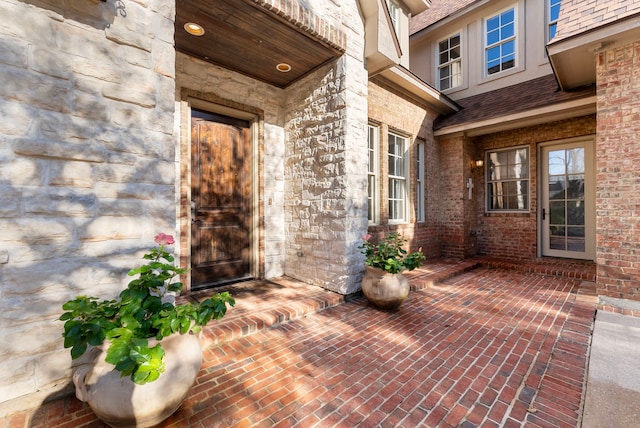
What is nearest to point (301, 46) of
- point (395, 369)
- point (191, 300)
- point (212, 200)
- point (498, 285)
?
point (212, 200)

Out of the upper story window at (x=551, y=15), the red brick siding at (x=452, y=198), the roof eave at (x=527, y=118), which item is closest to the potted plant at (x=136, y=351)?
the red brick siding at (x=452, y=198)

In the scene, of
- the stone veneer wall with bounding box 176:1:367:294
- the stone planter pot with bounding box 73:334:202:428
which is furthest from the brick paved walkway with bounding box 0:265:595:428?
the stone veneer wall with bounding box 176:1:367:294

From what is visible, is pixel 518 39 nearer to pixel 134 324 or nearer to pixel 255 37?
pixel 255 37

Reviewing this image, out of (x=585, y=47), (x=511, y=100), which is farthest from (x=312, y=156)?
(x=511, y=100)

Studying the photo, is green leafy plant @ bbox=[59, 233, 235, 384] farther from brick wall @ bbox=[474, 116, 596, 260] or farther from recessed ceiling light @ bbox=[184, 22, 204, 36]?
brick wall @ bbox=[474, 116, 596, 260]

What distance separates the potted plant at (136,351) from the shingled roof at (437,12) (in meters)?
8.81

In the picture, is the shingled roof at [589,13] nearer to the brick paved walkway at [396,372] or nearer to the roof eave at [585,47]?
the roof eave at [585,47]

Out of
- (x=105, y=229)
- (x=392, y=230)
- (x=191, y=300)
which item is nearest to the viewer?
(x=105, y=229)

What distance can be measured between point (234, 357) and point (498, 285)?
170 inches

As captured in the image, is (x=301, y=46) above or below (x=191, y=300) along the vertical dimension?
above

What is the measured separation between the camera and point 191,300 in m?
3.43

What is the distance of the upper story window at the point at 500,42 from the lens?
6.57 metres

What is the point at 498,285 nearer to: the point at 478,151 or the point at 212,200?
the point at 478,151

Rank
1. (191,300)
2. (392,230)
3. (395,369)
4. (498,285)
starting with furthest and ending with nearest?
(392,230) < (498,285) < (191,300) < (395,369)
